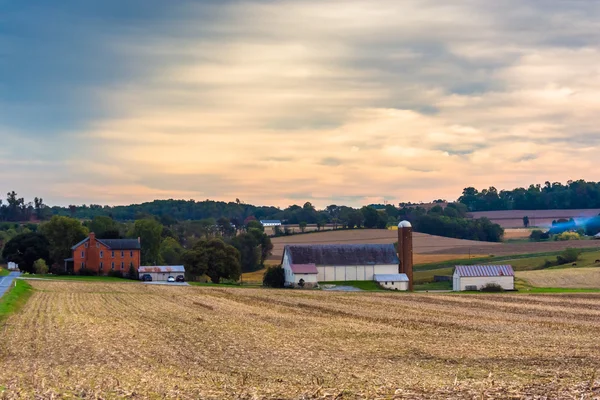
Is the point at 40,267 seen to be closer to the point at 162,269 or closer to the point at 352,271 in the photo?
the point at 162,269

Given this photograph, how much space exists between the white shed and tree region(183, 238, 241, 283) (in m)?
19.9

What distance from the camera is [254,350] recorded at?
27875 mm

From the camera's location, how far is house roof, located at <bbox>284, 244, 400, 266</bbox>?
3996 inches

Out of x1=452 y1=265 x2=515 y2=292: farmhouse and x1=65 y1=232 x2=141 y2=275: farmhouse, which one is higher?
x1=65 y1=232 x2=141 y2=275: farmhouse

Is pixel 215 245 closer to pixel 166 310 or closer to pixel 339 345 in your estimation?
pixel 166 310

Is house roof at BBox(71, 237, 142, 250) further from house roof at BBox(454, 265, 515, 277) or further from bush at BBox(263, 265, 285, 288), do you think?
house roof at BBox(454, 265, 515, 277)

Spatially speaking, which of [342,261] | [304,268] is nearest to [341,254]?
[342,261]

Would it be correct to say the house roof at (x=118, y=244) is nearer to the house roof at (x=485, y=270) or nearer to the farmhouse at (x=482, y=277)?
the farmhouse at (x=482, y=277)

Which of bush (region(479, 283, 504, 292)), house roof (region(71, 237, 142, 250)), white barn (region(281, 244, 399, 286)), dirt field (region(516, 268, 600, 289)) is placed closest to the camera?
bush (region(479, 283, 504, 292))

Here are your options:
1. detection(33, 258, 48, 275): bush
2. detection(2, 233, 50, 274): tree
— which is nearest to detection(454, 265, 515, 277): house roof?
detection(33, 258, 48, 275): bush

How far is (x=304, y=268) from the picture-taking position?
3871 inches

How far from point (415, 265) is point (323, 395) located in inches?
4497

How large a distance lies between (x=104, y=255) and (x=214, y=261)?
22617 mm

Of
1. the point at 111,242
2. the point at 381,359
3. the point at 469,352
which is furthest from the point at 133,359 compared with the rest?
the point at 111,242
